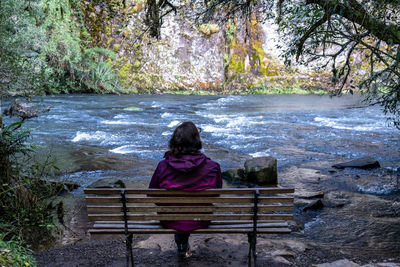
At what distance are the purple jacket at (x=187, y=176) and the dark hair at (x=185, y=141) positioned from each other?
50 mm

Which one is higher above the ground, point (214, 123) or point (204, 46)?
point (204, 46)

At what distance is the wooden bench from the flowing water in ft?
5.97

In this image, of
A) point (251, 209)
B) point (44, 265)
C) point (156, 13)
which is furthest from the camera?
point (156, 13)

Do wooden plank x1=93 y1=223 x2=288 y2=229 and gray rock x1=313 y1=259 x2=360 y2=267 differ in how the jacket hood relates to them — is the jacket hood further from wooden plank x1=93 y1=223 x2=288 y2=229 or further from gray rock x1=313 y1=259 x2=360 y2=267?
gray rock x1=313 y1=259 x2=360 y2=267

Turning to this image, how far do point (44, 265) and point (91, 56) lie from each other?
28.1 m

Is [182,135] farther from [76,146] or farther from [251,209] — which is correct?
[76,146]

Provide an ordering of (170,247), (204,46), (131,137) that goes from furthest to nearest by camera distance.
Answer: (204,46) < (131,137) < (170,247)

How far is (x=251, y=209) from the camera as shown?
9.55 ft

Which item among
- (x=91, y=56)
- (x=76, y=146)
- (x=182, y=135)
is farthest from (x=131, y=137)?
(x=91, y=56)

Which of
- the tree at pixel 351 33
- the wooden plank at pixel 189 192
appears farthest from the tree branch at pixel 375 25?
the wooden plank at pixel 189 192

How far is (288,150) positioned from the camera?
10.1m

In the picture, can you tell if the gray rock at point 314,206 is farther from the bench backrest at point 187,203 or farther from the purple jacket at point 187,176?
the purple jacket at point 187,176

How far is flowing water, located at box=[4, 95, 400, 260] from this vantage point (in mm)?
5000

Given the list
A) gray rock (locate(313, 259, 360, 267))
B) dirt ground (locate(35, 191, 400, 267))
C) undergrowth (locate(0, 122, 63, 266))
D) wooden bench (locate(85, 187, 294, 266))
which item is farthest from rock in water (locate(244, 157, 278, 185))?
undergrowth (locate(0, 122, 63, 266))
